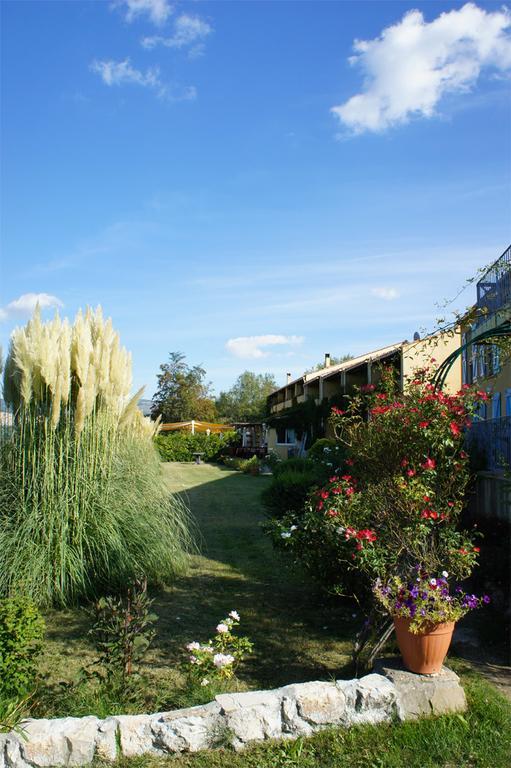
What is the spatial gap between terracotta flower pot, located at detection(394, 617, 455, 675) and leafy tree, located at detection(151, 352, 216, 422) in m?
47.2

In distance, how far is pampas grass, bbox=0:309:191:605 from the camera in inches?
195

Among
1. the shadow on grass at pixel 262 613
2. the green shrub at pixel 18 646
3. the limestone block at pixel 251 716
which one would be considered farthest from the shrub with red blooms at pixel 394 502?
the green shrub at pixel 18 646

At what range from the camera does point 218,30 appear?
6.25 meters

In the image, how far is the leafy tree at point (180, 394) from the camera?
50.6 m

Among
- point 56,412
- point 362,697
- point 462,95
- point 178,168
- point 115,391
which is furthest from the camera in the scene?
point 178,168

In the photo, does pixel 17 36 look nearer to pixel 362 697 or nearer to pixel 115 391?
pixel 115 391

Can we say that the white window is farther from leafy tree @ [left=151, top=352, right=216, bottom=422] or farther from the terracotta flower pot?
the terracotta flower pot

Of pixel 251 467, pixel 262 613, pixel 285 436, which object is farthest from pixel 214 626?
pixel 285 436

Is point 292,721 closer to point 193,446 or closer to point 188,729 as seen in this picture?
point 188,729

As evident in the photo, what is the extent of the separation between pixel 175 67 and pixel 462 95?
11.4 ft

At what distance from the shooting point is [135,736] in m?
2.87

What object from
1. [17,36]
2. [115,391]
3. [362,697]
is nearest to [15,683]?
[362,697]

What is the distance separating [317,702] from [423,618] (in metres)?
0.82

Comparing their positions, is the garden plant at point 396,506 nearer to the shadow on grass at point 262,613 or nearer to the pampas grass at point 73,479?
the shadow on grass at point 262,613
